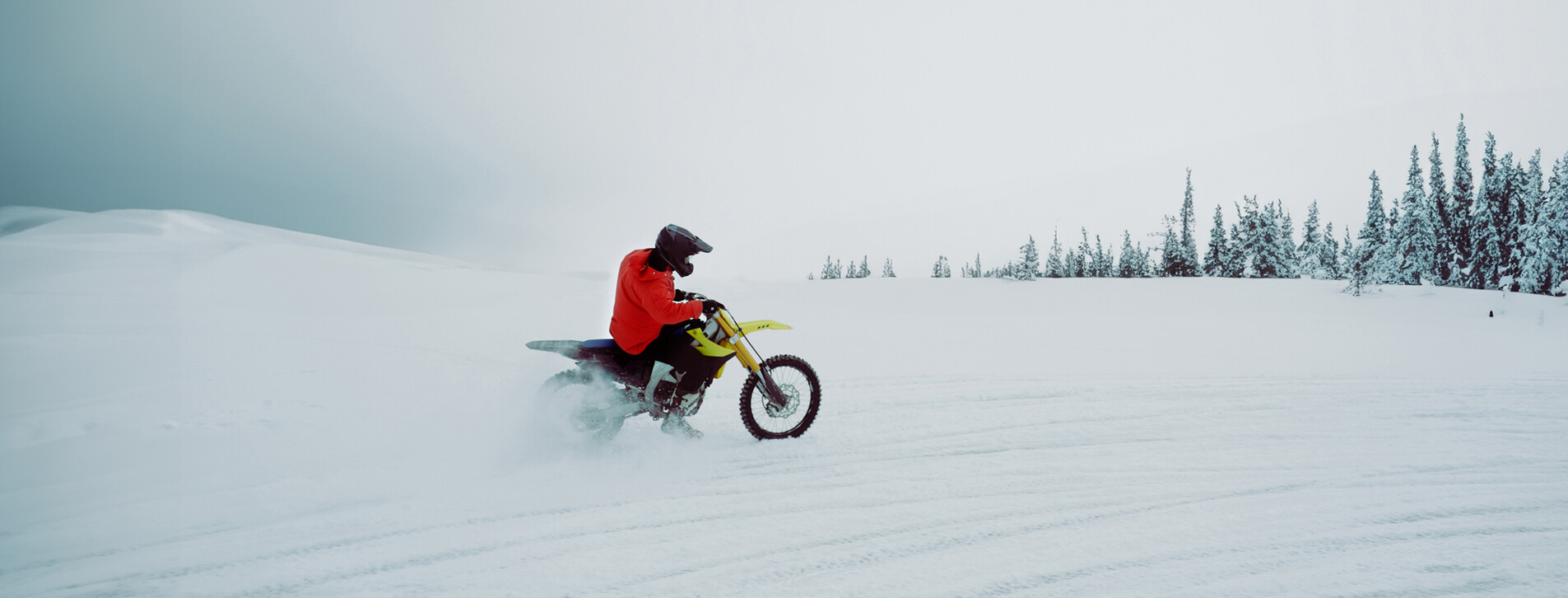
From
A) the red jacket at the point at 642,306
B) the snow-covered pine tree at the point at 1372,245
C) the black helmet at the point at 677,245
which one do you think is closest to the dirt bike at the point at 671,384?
the red jacket at the point at 642,306

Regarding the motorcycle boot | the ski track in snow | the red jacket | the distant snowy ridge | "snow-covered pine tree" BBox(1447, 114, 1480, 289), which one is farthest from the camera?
"snow-covered pine tree" BBox(1447, 114, 1480, 289)

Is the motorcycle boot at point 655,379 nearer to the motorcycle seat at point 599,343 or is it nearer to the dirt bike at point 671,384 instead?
the dirt bike at point 671,384

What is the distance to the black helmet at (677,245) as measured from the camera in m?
4.66

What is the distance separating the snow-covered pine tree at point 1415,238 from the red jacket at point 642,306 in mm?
43493

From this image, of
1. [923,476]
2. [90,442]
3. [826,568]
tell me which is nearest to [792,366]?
[923,476]

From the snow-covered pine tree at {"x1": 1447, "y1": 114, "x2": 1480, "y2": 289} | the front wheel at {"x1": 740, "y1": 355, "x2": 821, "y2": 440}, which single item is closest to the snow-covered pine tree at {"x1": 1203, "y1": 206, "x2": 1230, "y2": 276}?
the snow-covered pine tree at {"x1": 1447, "y1": 114, "x2": 1480, "y2": 289}

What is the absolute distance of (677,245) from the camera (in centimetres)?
466

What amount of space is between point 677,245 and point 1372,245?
37409mm

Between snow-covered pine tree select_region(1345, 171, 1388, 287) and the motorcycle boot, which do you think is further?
snow-covered pine tree select_region(1345, 171, 1388, 287)

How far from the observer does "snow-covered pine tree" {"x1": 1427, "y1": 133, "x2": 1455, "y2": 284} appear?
1455 inches

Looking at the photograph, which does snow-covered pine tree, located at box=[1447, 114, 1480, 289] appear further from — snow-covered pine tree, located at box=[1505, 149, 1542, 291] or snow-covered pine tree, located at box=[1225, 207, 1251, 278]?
snow-covered pine tree, located at box=[1225, 207, 1251, 278]

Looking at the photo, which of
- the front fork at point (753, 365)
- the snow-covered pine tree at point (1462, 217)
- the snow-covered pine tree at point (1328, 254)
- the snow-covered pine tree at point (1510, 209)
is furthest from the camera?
the snow-covered pine tree at point (1328, 254)

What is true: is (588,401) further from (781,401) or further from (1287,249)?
(1287,249)

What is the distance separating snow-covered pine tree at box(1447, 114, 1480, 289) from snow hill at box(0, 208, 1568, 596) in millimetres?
38271
